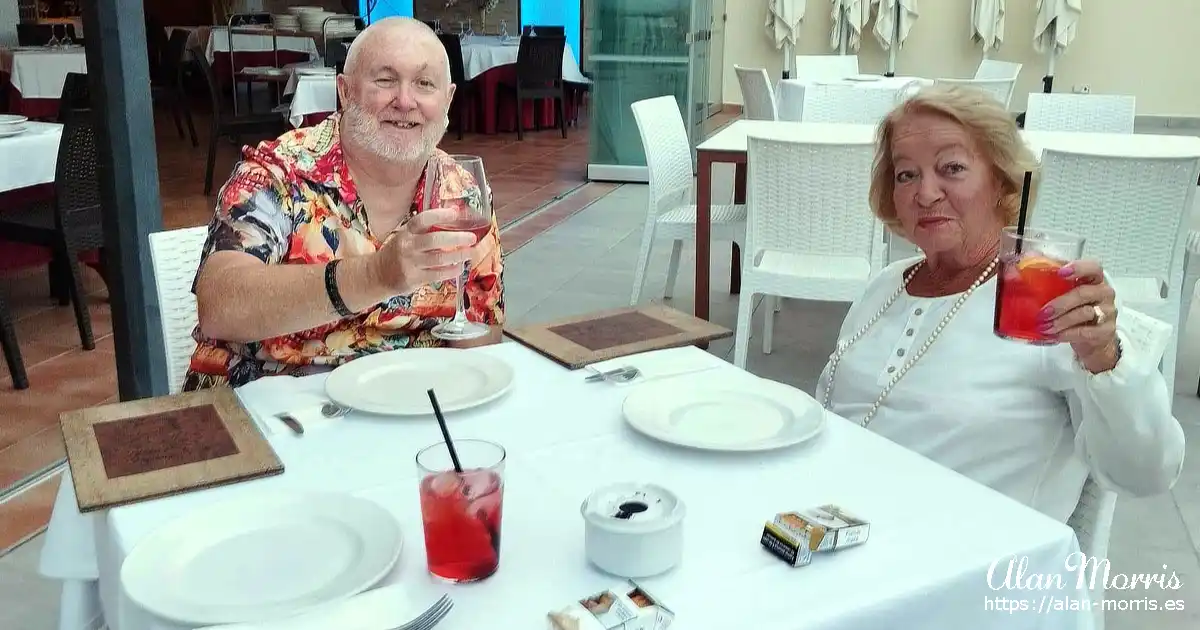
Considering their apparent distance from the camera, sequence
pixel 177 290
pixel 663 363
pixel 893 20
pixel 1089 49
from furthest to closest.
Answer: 1. pixel 893 20
2. pixel 1089 49
3. pixel 177 290
4. pixel 663 363

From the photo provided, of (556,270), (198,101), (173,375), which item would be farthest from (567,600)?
(198,101)

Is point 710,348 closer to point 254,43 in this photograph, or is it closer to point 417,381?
point 417,381

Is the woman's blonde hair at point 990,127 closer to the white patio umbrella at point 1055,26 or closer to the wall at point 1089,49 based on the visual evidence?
the white patio umbrella at point 1055,26

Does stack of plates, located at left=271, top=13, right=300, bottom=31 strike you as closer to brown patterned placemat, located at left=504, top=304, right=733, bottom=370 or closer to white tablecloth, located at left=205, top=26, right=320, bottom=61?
white tablecloth, located at left=205, top=26, right=320, bottom=61

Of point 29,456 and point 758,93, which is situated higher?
point 758,93

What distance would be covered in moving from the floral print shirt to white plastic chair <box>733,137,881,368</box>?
57.8 inches

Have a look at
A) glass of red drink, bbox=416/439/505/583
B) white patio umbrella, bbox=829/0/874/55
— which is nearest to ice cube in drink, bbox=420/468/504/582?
glass of red drink, bbox=416/439/505/583

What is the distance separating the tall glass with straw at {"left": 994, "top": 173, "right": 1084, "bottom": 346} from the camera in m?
1.14

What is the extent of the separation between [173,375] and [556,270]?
3.05 metres

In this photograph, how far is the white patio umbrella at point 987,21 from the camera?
9.82 metres

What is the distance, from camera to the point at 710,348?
3773mm

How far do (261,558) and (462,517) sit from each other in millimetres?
208

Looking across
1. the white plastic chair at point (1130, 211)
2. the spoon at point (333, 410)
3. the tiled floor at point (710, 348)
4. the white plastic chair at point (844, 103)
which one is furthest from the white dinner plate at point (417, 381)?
the white plastic chair at point (844, 103)

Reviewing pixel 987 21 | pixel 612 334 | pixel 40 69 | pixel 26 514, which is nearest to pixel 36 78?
pixel 40 69
